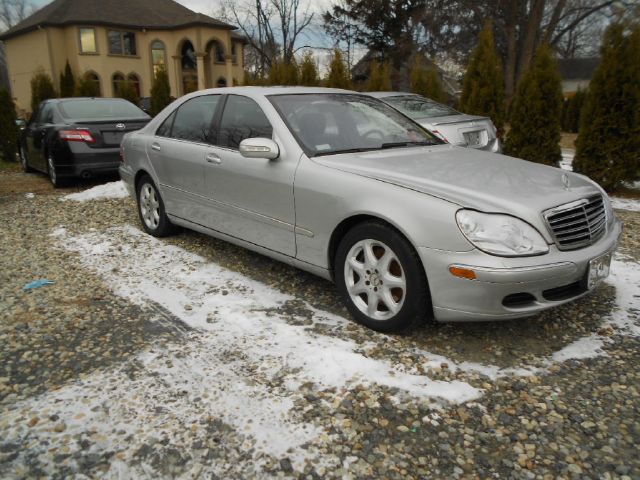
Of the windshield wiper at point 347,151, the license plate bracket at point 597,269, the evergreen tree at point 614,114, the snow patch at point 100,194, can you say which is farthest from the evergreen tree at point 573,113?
the license plate bracket at point 597,269

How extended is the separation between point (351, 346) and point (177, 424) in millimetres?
1180

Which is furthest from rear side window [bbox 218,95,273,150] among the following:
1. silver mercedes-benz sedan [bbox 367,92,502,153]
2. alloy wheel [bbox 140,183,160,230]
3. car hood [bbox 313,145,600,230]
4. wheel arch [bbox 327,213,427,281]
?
silver mercedes-benz sedan [bbox 367,92,502,153]

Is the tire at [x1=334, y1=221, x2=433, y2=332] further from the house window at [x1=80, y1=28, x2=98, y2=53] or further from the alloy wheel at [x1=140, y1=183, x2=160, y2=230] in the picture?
the house window at [x1=80, y1=28, x2=98, y2=53]

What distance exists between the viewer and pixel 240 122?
440 cm

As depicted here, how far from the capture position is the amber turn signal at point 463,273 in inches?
114

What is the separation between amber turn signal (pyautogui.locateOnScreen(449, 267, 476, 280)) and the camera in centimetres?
291

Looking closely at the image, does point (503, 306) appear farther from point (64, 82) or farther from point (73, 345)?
point (64, 82)

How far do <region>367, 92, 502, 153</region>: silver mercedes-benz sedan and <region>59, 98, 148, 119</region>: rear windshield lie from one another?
436cm

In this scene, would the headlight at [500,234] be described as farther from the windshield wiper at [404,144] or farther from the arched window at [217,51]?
the arched window at [217,51]

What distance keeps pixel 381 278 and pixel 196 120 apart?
263 cm

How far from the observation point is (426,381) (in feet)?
9.58

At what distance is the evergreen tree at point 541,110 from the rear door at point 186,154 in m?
5.90

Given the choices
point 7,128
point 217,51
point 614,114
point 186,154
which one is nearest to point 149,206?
point 186,154

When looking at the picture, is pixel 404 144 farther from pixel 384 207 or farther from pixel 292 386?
pixel 292 386
